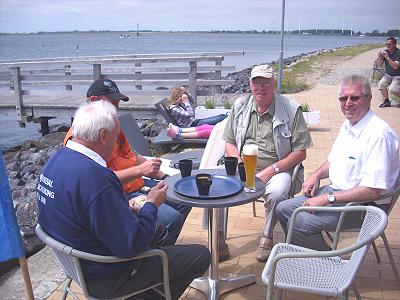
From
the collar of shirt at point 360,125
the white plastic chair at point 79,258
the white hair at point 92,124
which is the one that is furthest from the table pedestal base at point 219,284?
the white hair at point 92,124

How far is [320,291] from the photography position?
6.50ft

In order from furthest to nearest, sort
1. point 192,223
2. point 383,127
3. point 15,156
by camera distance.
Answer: point 15,156
point 192,223
point 383,127

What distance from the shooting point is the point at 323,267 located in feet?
7.30

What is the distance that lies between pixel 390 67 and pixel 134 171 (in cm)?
861

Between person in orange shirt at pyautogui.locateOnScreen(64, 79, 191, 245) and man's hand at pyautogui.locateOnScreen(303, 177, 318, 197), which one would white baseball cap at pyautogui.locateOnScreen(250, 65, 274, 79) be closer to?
man's hand at pyautogui.locateOnScreen(303, 177, 318, 197)

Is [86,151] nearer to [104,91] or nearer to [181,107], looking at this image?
[104,91]

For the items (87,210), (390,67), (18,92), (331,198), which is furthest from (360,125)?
(18,92)

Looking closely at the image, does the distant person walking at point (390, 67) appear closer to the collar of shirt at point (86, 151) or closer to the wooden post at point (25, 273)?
the collar of shirt at point (86, 151)

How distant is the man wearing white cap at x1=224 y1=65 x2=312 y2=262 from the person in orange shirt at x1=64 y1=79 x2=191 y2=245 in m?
0.64

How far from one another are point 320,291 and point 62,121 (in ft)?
46.6

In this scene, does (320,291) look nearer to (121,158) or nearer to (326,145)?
(121,158)

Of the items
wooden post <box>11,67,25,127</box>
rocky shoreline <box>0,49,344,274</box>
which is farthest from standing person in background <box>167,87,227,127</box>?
wooden post <box>11,67,25,127</box>

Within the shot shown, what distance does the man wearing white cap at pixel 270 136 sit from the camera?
3.12 m

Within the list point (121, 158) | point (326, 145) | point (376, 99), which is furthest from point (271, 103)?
point (376, 99)
